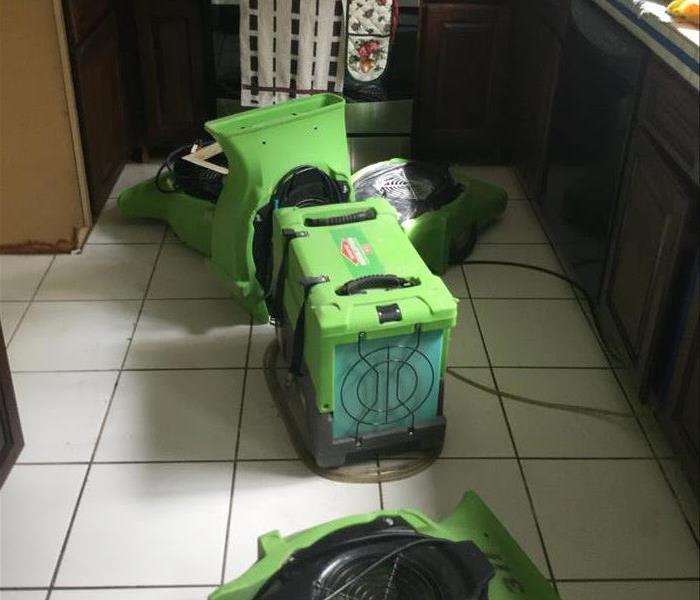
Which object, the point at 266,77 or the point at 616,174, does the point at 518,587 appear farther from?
the point at 266,77

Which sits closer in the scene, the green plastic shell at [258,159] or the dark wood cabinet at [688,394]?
the dark wood cabinet at [688,394]

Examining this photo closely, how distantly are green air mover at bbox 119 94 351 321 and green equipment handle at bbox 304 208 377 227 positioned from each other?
253 mm

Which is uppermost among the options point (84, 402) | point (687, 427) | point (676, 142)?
point (676, 142)

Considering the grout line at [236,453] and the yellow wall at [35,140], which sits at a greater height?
the yellow wall at [35,140]

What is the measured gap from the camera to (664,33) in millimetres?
1820

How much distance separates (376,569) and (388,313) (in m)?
0.52

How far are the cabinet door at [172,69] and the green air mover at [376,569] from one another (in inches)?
79.9

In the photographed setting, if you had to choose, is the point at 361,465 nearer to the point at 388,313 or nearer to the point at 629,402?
the point at 388,313

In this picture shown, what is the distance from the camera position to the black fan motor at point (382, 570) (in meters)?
1.37

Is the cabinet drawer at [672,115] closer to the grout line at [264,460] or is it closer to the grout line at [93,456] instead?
the grout line at [264,460]

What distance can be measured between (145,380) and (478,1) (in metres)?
1.78

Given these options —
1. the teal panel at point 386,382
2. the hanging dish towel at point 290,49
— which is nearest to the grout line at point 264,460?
the teal panel at point 386,382

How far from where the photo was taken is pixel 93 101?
2756mm

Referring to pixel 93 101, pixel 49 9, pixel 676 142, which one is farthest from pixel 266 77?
pixel 676 142
